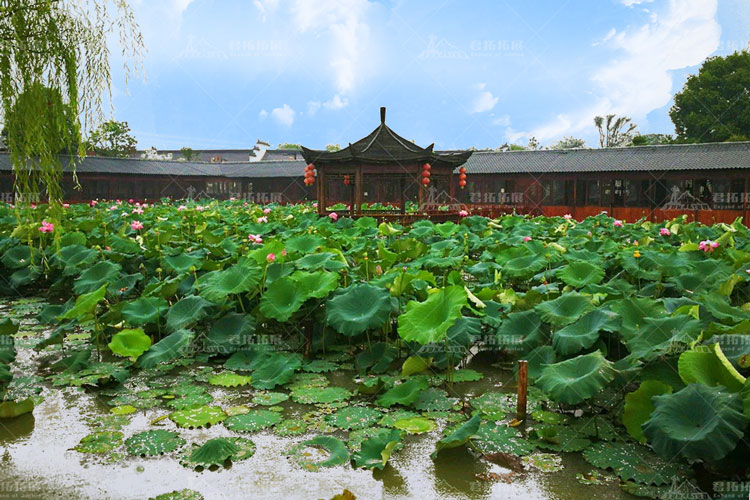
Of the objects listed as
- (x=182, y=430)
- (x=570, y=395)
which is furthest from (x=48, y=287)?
(x=570, y=395)

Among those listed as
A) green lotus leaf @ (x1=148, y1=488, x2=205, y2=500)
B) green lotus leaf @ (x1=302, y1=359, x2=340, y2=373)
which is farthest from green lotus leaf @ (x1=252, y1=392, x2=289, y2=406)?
green lotus leaf @ (x1=148, y1=488, x2=205, y2=500)

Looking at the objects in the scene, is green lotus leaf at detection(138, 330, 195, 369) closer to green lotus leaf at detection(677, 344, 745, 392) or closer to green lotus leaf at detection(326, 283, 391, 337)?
green lotus leaf at detection(326, 283, 391, 337)

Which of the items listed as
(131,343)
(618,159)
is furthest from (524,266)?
(618,159)

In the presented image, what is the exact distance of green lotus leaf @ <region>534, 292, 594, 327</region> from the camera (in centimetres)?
305

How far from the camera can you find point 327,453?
7.98ft

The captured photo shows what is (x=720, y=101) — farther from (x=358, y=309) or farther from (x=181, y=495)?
(x=181, y=495)

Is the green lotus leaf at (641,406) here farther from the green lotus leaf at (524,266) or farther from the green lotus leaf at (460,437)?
the green lotus leaf at (524,266)

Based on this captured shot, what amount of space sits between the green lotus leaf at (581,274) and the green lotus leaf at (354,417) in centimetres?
186

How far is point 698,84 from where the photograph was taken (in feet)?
87.1

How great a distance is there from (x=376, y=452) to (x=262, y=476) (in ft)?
1.48

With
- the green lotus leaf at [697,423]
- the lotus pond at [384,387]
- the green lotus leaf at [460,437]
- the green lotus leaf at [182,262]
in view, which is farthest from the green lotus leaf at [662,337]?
the green lotus leaf at [182,262]

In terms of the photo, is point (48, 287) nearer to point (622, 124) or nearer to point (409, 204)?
point (409, 204)

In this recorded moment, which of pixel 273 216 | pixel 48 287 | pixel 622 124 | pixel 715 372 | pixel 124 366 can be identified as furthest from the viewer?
pixel 622 124

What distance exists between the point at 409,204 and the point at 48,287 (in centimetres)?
1170
